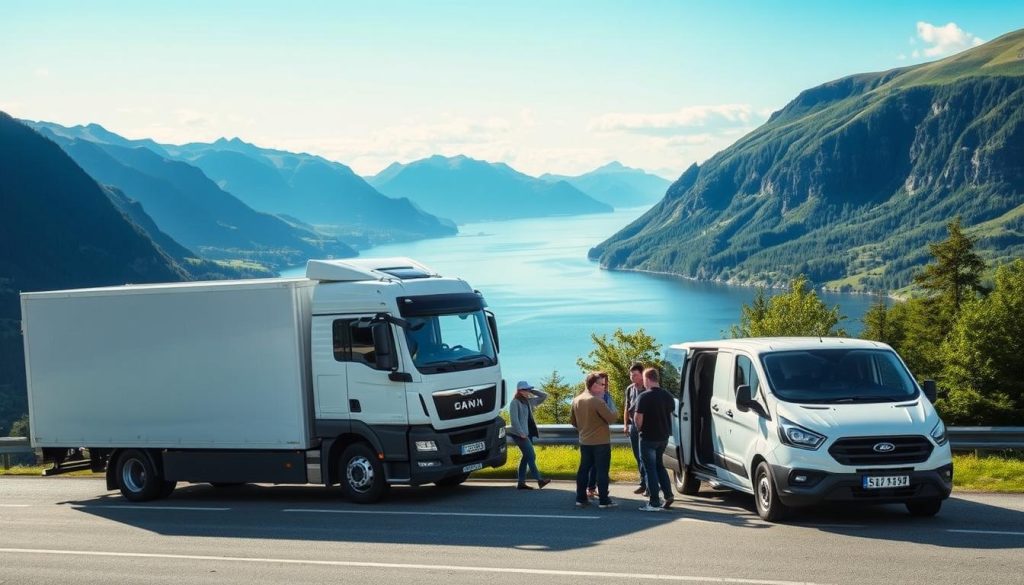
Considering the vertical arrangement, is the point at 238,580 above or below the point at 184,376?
below

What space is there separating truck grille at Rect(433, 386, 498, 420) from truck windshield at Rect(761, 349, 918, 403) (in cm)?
470

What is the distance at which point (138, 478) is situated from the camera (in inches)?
735

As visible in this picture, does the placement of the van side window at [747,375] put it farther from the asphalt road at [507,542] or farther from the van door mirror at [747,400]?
the asphalt road at [507,542]

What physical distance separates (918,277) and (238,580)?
222 feet

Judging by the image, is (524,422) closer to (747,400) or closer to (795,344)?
(747,400)

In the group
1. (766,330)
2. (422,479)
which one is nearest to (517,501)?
(422,479)

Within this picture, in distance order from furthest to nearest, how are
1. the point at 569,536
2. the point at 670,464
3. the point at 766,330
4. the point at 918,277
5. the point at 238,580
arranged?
the point at 766,330
the point at 918,277
the point at 670,464
the point at 569,536
the point at 238,580

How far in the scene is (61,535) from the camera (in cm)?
1555

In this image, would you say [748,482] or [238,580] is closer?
[238,580]

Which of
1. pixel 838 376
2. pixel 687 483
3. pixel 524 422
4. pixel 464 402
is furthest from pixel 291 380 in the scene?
pixel 838 376

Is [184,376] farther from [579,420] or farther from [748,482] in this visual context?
[748,482]

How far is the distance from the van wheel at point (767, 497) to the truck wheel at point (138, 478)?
33.3 ft

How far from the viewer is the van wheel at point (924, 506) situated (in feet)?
44.2

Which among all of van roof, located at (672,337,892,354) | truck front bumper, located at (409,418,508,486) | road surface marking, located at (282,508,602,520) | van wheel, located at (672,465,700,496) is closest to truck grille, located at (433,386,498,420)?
truck front bumper, located at (409,418,508,486)
